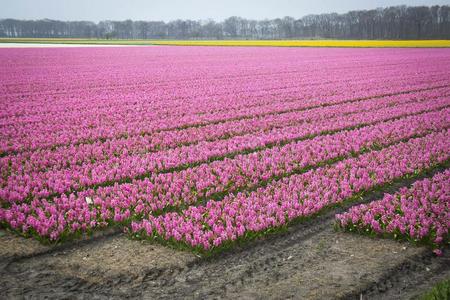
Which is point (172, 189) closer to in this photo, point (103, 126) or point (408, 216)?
point (408, 216)

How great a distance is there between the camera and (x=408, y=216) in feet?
18.6

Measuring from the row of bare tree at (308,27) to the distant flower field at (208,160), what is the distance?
118 m

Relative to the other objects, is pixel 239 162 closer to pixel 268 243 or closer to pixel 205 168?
pixel 205 168

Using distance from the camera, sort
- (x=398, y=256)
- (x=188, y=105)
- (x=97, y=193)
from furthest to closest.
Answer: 1. (x=188, y=105)
2. (x=97, y=193)
3. (x=398, y=256)

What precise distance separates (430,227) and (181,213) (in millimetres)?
3388

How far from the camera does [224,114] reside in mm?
13758

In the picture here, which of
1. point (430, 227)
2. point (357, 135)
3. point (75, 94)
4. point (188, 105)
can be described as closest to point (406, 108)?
point (357, 135)

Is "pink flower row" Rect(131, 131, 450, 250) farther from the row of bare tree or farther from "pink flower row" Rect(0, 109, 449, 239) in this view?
the row of bare tree

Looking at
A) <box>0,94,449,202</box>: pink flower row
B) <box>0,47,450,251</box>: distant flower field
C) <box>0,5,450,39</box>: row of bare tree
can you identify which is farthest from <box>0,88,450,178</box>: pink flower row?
<box>0,5,450,39</box>: row of bare tree

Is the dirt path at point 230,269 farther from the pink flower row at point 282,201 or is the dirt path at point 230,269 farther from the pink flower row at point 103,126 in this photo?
the pink flower row at point 103,126

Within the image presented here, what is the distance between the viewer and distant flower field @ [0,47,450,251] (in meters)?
5.80

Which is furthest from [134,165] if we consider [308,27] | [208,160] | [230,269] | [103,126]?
[308,27]

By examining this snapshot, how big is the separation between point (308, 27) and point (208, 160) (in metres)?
158

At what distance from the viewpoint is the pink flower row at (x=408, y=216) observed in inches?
209
